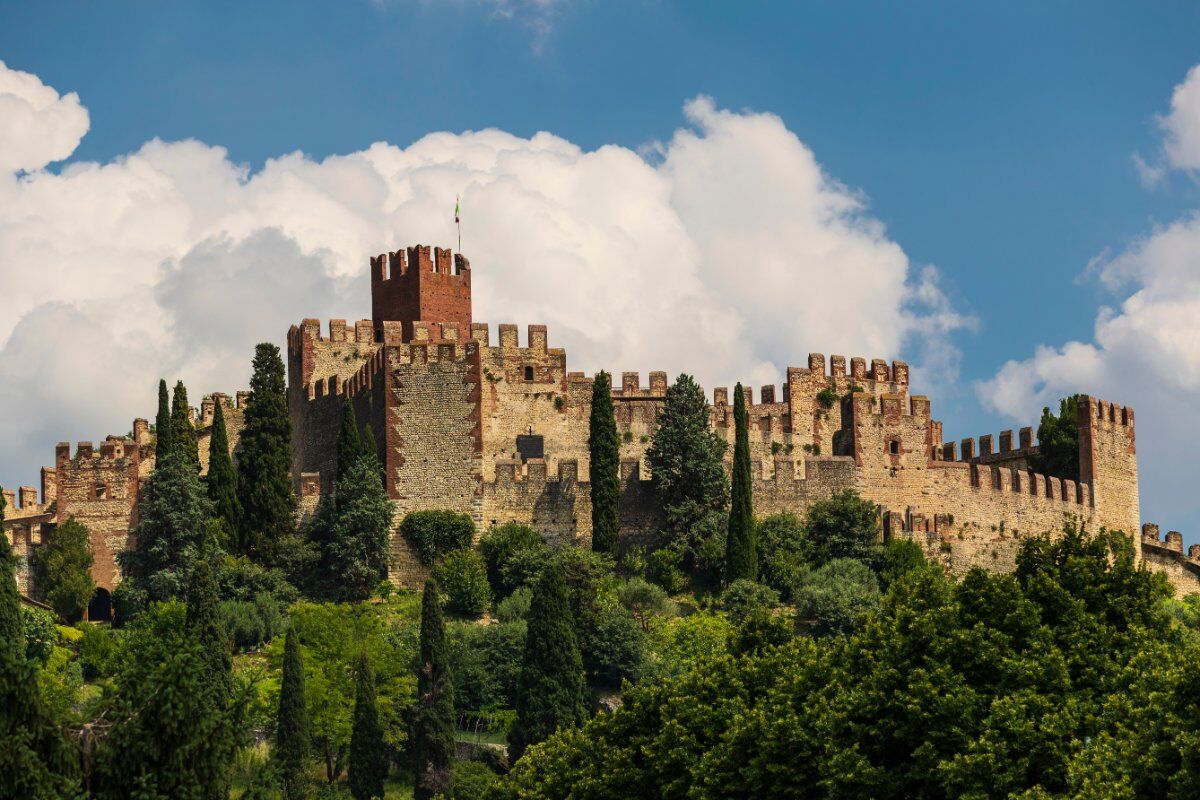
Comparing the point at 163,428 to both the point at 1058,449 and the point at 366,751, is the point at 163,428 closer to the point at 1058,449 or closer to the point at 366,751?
the point at 366,751

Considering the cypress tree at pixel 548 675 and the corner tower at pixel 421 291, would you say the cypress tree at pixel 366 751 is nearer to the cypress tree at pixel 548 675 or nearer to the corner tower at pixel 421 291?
the cypress tree at pixel 548 675

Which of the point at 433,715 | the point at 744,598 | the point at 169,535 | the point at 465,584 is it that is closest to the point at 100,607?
the point at 169,535

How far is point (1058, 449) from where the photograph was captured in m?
76.9

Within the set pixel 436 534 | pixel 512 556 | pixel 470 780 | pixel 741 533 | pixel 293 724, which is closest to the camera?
pixel 470 780

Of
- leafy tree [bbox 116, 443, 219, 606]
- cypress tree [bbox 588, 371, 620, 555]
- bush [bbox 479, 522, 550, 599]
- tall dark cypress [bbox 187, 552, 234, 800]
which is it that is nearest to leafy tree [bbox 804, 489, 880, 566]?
cypress tree [bbox 588, 371, 620, 555]

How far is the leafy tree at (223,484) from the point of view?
6694cm

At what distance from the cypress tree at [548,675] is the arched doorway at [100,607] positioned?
1678cm

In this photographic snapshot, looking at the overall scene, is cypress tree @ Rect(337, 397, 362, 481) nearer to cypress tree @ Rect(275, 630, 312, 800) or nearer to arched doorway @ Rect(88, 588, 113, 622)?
arched doorway @ Rect(88, 588, 113, 622)

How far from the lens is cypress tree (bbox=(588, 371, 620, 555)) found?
66875 millimetres

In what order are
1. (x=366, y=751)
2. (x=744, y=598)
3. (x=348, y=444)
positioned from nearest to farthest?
1. (x=366, y=751)
2. (x=744, y=598)
3. (x=348, y=444)

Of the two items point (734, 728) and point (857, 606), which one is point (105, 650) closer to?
point (857, 606)

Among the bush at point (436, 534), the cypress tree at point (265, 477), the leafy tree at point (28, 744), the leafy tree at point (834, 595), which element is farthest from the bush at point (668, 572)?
the leafy tree at point (28, 744)

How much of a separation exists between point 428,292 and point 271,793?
1798 inches

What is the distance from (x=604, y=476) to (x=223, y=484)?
1210 cm
